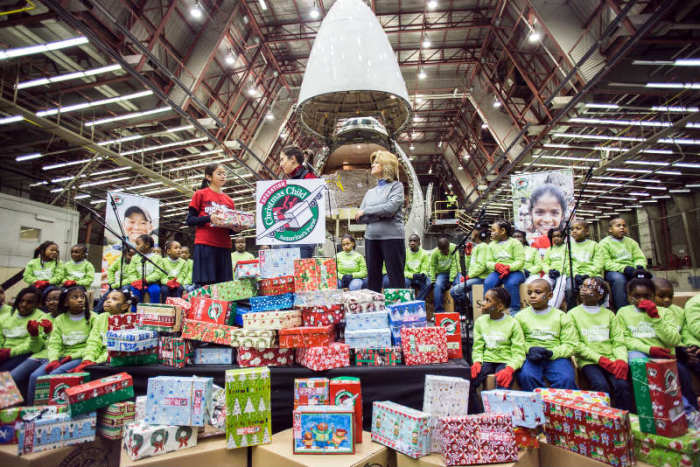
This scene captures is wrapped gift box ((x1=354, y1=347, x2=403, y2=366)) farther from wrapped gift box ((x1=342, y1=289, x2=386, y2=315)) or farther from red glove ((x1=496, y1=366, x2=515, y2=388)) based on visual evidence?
red glove ((x1=496, y1=366, x2=515, y2=388))

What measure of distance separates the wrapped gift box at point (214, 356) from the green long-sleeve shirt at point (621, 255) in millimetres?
3914

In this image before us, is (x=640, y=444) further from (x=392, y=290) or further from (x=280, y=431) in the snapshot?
(x=280, y=431)

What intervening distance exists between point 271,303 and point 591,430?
194cm

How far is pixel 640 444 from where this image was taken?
6.12 ft

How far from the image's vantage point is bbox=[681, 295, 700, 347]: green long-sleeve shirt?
285 centimetres

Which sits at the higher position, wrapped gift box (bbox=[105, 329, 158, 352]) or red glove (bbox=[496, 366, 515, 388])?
wrapped gift box (bbox=[105, 329, 158, 352])

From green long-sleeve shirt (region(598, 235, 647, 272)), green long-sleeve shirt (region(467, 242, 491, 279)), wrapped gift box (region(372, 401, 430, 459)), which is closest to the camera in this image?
wrapped gift box (region(372, 401, 430, 459))

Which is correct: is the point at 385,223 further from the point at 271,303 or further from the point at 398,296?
the point at 271,303

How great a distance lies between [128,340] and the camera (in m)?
2.50

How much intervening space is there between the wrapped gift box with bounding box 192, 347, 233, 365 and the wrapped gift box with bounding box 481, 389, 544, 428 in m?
1.69

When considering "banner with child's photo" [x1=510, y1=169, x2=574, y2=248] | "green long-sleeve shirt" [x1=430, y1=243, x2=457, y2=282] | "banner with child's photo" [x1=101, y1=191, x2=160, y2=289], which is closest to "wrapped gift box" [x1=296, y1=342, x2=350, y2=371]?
"green long-sleeve shirt" [x1=430, y1=243, x2=457, y2=282]

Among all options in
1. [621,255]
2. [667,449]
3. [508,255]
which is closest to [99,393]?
[667,449]

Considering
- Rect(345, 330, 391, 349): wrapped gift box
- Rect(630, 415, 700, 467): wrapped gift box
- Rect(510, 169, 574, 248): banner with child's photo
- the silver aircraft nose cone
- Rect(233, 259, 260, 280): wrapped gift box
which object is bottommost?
Rect(630, 415, 700, 467): wrapped gift box

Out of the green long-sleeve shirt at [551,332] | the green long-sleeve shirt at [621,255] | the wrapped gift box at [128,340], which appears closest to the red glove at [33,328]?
the wrapped gift box at [128,340]
